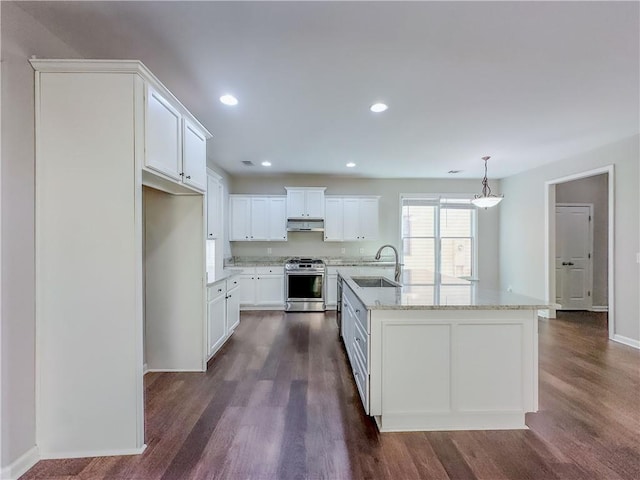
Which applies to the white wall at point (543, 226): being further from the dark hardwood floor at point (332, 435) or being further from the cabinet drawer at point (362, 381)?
the cabinet drawer at point (362, 381)

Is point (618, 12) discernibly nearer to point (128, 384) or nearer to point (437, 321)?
Result: point (437, 321)

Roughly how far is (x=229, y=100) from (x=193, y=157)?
0.62m

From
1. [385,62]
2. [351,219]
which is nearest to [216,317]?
[385,62]

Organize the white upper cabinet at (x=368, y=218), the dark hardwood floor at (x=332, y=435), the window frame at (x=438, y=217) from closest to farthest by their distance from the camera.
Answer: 1. the dark hardwood floor at (x=332, y=435)
2. the white upper cabinet at (x=368, y=218)
3. the window frame at (x=438, y=217)

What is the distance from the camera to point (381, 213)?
20.6ft

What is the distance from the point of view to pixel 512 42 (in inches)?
74.5

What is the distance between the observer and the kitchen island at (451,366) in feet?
6.79

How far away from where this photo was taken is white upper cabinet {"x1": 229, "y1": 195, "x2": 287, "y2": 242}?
19.1 ft

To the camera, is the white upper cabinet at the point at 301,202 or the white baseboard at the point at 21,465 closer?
the white baseboard at the point at 21,465

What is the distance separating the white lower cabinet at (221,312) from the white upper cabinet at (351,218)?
2.29 metres

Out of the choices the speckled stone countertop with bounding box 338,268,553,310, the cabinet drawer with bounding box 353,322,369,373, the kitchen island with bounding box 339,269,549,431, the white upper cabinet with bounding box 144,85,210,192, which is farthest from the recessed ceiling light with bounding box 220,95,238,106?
the cabinet drawer with bounding box 353,322,369,373

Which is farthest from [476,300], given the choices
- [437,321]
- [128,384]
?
[128,384]

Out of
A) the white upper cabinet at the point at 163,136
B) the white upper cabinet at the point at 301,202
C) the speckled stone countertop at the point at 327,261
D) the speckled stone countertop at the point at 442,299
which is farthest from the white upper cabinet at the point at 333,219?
the white upper cabinet at the point at 163,136

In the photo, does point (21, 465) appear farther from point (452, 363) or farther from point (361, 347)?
point (452, 363)
